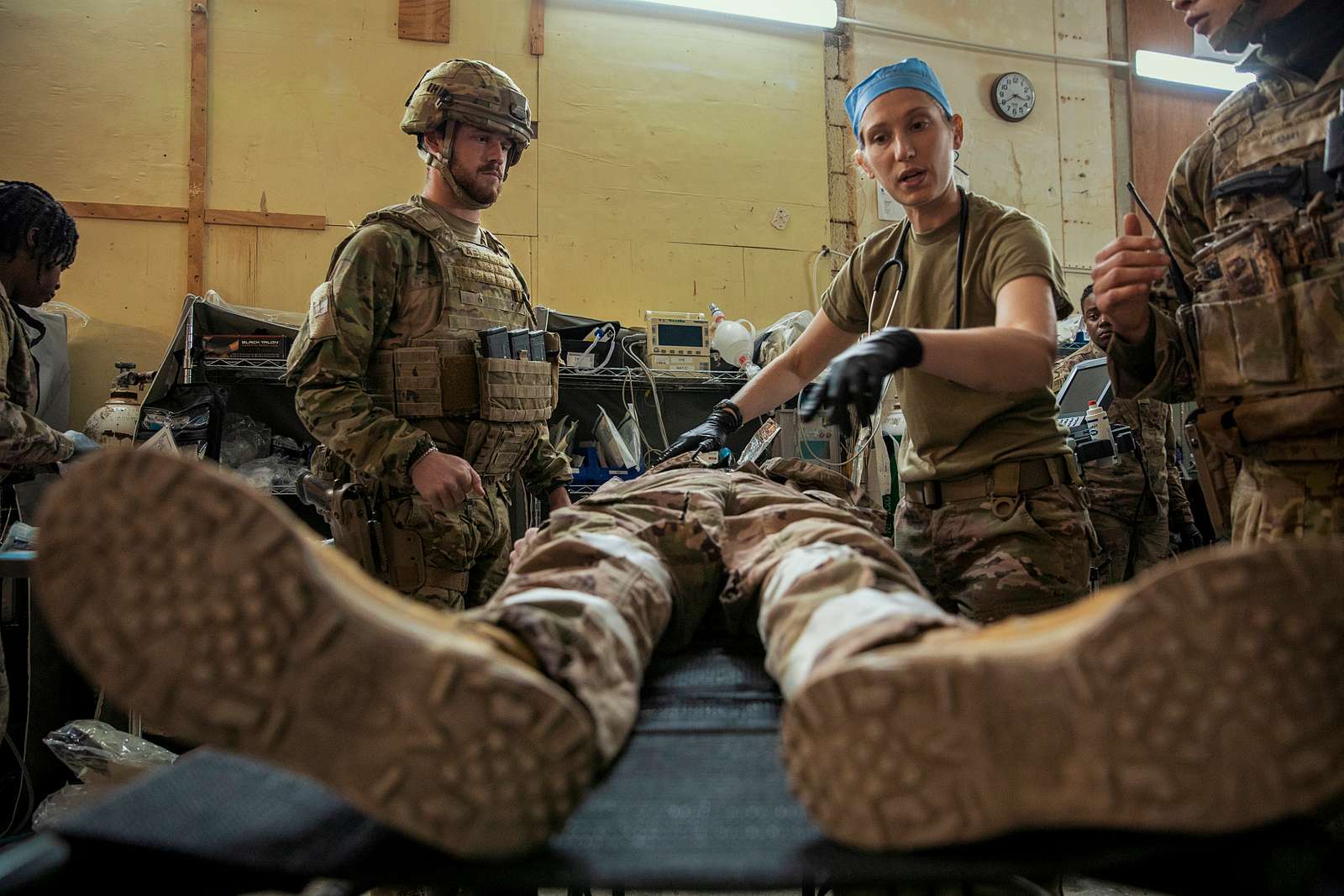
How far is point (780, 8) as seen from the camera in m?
5.06

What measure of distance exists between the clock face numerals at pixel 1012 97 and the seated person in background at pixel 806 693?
577 cm

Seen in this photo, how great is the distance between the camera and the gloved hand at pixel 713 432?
7.09ft

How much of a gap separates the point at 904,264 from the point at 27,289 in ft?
9.18

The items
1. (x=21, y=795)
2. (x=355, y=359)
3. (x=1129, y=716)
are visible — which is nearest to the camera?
(x=1129, y=716)

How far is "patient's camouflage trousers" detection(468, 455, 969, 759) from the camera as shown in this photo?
812mm

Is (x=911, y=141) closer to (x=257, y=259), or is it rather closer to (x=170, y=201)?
(x=257, y=259)

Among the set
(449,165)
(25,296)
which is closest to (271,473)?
(25,296)

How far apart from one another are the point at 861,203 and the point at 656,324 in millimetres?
1986

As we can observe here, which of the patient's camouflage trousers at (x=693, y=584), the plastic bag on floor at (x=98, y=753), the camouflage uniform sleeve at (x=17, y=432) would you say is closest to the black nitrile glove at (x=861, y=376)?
the patient's camouflage trousers at (x=693, y=584)

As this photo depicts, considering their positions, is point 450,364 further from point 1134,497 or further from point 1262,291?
point 1134,497

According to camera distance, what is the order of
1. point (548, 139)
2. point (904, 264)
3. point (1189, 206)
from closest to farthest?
point (1189, 206), point (904, 264), point (548, 139)

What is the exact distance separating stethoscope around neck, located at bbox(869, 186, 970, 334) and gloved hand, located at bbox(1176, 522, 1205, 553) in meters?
2.68

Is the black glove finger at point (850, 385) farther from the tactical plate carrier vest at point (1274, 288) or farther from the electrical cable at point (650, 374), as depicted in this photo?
the electrical cable at point (650, 374)

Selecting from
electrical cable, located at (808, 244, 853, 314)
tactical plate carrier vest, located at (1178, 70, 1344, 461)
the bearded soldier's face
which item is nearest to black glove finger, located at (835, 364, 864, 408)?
tactical plate carrier vest, located at (1178, 70, 1344, 461)
